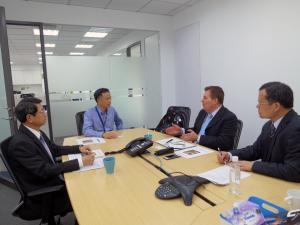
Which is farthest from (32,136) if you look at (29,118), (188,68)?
(188,68)

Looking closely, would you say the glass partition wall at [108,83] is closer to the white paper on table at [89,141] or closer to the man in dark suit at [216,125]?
the white paper on table at [89,141]

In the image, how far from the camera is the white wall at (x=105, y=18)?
3.83 meters

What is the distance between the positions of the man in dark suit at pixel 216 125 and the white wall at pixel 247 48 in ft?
3.74

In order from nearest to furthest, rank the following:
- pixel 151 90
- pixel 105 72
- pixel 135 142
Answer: pixel 135 142 → pixel 105 72 → pixel 151 90

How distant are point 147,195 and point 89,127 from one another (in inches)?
74.5

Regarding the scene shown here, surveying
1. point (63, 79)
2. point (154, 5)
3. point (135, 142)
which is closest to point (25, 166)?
point (135, 142)

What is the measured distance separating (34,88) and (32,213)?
36.0ft

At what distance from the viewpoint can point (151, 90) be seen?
5.35 m

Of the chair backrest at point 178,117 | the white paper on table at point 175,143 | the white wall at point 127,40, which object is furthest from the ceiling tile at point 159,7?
the white paper on table at point 175,143

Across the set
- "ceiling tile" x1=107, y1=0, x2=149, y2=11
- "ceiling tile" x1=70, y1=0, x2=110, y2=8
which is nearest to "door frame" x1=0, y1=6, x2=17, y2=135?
"ceiling tile" x1=70, y1=0, x2=110, y2=8

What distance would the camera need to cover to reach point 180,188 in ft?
4.28

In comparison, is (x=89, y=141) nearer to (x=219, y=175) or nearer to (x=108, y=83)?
(x=219, y=175)

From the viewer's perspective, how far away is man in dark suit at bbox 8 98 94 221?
1.63m

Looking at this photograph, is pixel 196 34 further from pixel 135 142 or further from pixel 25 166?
pixel 25 166
